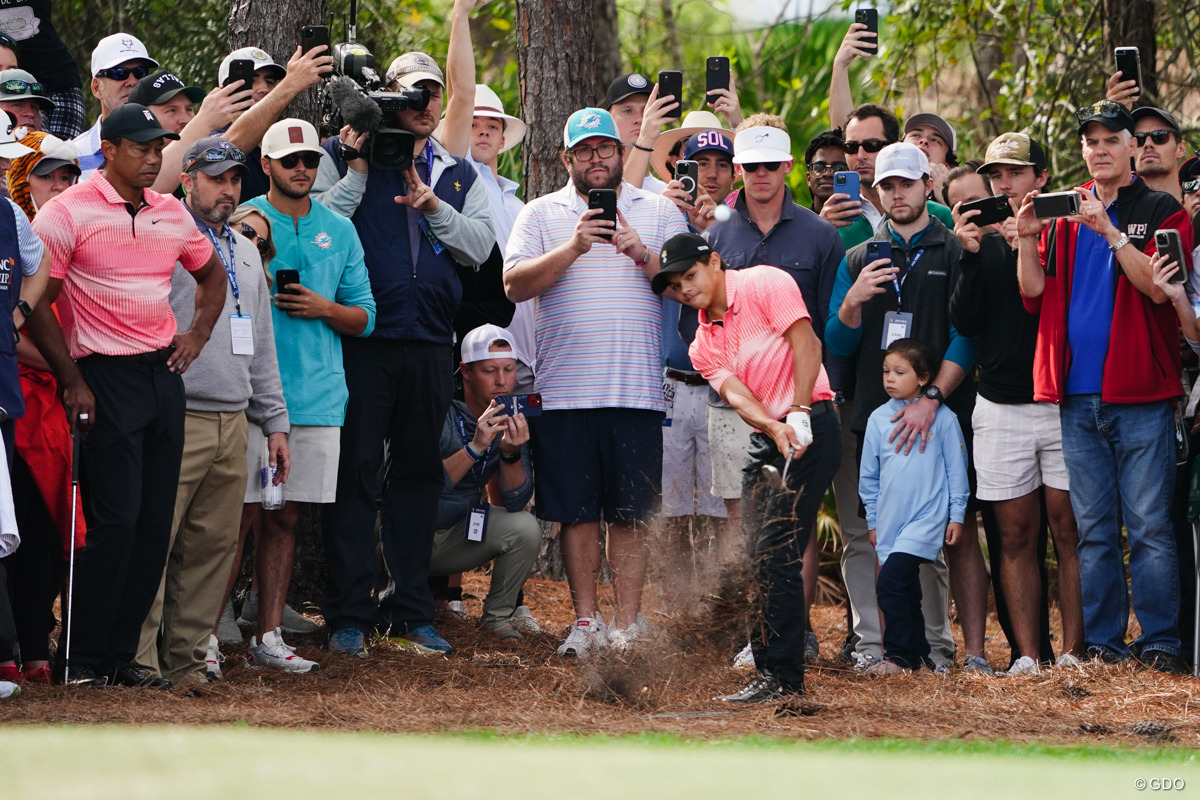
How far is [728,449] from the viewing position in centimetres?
783

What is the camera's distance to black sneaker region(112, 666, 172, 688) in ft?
20.7

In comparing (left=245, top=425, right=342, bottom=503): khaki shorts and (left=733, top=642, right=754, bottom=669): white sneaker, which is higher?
(left=245, top=425, right=342, bottom=503): khaki shorts

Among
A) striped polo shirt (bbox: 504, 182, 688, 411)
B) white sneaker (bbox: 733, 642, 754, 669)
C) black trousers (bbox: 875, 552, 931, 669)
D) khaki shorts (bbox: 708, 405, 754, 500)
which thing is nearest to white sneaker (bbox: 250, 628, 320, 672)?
striped polo shirt (bbox: 504, 182, 688, 411)

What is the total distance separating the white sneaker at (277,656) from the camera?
7016 mm

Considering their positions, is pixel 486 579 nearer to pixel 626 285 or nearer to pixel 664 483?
pixel 664 483

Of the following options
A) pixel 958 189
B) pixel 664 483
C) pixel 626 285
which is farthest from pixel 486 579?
pixel 958 189

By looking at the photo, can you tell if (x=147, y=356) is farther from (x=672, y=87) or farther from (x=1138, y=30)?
(x=1138, y=30)

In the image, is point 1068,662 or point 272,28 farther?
point 272,28

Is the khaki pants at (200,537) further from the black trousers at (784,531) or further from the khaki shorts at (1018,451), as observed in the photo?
the khaki shorts at (1018,451)

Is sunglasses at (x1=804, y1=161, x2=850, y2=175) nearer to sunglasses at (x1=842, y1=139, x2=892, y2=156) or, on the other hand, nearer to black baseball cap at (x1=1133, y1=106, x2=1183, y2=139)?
sunglasses at (x1=842, y1=139, x2=892, y2=156)

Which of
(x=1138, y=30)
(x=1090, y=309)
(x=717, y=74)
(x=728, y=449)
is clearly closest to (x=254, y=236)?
(x=728, y=449)

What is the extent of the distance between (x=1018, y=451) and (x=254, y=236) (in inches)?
156

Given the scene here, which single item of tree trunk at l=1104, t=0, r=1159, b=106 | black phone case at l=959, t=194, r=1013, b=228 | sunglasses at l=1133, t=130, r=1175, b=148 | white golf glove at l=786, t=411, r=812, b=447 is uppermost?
tree trunk at l=1104, t=0, r=1159, b=106

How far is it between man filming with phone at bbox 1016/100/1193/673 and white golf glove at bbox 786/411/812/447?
1.91m
